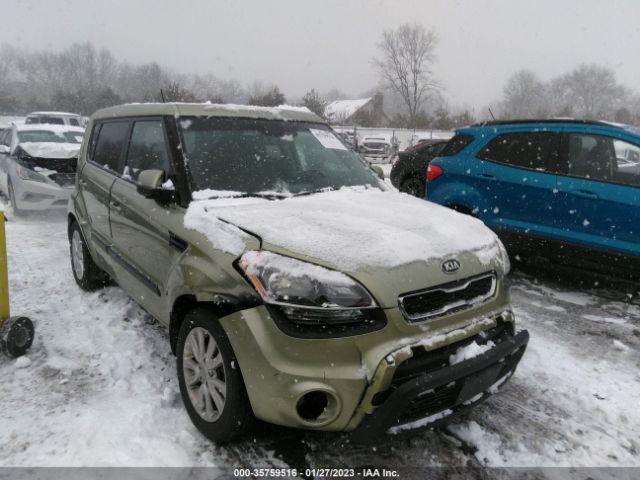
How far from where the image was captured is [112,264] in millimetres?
3887

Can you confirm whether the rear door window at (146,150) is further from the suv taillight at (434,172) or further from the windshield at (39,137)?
the windshield at (39,137)

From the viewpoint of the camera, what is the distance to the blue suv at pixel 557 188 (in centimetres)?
467

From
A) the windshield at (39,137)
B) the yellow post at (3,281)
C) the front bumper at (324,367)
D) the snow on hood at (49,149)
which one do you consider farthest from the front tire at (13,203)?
the front bumper at (324,367)

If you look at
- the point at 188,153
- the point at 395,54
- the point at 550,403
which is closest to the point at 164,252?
the point at 188,153

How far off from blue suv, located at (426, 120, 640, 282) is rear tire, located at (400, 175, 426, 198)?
2402mm

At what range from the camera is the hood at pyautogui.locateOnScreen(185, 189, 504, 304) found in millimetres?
2234

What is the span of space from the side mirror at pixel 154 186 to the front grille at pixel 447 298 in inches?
62.0

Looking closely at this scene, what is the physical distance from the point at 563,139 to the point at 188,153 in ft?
13.6

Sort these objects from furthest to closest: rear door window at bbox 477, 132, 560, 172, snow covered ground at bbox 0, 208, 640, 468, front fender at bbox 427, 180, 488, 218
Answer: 1. front fender at bbox 427, 180, 488, 218
2. rear door window at bbox 477, 132, 560, 172
3. snow covered ground at bbox 0, 208, 640, 468

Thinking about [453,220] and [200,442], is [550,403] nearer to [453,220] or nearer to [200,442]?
[453,220]

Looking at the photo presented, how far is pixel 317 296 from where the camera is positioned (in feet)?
6.98

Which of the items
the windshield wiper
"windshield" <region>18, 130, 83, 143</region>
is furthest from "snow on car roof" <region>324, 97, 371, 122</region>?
the windshield wiper

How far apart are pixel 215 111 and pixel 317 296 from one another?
1.91 m

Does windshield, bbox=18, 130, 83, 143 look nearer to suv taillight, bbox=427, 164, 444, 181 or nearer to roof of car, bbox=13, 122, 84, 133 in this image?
roof of car, bbox=13, 122, 84, 133
